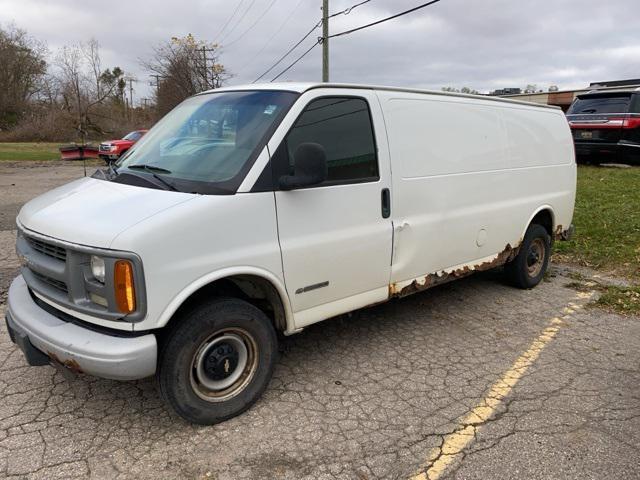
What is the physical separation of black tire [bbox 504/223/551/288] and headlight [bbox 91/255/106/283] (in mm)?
4370

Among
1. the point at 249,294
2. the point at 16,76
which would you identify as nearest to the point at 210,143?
the point at 249,294

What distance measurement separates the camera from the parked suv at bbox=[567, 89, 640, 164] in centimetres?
1266

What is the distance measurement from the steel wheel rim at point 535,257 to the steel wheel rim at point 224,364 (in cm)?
375

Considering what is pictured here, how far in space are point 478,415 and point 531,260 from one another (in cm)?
306

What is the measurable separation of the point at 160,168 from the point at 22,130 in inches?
2074

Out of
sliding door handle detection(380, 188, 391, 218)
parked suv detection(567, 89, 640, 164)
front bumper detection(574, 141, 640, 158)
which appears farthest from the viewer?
front bumper detection(574, 141, 640, 158)

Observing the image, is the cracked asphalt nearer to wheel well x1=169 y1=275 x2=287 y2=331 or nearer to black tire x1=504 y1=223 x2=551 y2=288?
wheel well x1=169 y1=275 x2=287 y2=331

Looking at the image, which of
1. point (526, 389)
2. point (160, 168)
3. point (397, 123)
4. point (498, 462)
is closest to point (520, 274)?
point (526, 389)

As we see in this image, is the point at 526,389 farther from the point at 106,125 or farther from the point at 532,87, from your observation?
the point at 106,125

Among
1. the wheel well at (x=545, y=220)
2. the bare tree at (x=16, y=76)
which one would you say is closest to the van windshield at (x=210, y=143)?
the wheel well at (x=545, y=220)

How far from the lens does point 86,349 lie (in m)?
2.70

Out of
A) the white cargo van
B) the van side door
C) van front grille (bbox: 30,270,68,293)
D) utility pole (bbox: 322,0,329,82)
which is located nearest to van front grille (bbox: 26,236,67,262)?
the white cargo van

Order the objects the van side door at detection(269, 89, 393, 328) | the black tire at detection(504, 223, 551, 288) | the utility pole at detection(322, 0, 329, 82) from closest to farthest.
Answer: the van side door at detection(269, 89, 393, 328) → the black tire at detection(504, 223, 551, 288) → the utility pole at detection(322, 0, 329, 82)

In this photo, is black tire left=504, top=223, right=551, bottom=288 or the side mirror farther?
black tire left=504, top=223, right=551, bottom=288
